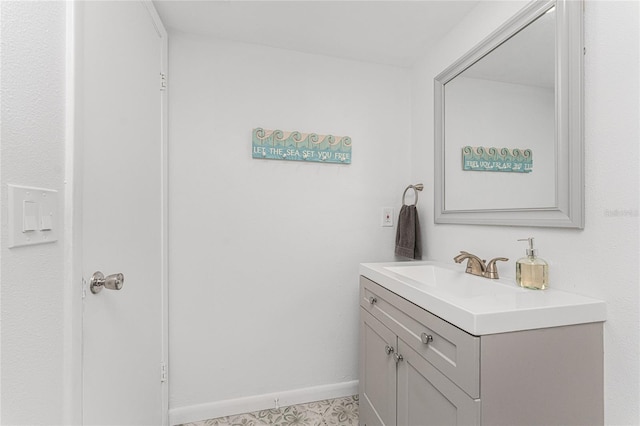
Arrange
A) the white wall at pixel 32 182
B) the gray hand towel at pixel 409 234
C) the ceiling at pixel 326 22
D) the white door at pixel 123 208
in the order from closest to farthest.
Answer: the white wall at pixel 32 182 → the white door at pixel 123 208 → the ceiling at pixel 326 22 → the gray hand towel at pixel 409 234

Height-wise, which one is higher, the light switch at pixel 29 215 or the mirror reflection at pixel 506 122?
the mirror reflection at pixel 506 122

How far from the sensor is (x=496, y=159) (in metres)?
1.30

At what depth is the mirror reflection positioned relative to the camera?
1.05 m

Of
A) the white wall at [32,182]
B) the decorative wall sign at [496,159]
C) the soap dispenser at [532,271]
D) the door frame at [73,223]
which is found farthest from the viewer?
the decorative wall sign at [496,159]

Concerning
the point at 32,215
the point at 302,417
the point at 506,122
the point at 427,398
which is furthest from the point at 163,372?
the point at 506,122

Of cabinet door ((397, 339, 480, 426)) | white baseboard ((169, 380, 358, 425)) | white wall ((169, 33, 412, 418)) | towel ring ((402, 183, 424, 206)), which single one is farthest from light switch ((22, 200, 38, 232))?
towel ring ((402, 183, 424, 206))

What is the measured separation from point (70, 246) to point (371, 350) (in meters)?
1.28

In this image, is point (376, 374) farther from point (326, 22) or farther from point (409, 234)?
point (326, 22)

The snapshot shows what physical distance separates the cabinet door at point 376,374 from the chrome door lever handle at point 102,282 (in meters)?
1.04

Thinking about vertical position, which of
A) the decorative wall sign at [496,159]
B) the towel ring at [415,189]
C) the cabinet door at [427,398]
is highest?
the decorative wall sign at [496,159]

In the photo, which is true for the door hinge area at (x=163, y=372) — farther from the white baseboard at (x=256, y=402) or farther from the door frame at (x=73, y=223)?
the door frame at (x=73, y=223)

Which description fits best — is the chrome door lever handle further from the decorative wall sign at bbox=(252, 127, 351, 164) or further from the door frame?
the decorative wall sign at bbox=(252, 127, 351, 164)

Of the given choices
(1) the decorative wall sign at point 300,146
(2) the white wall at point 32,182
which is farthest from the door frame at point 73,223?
(1) the decorative wall sign at point 300,146

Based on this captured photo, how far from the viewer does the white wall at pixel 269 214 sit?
1582mm
